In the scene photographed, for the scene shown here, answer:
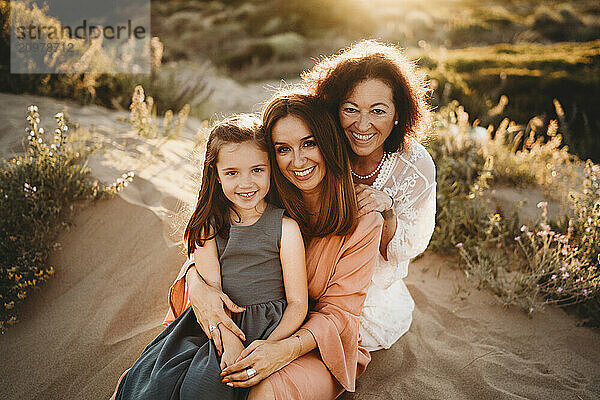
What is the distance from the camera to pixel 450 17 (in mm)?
14641

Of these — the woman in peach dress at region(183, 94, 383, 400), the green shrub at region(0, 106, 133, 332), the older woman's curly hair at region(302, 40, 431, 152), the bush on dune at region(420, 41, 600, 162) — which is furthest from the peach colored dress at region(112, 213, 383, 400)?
the bush on dune at region(420, 41, 600, 162)

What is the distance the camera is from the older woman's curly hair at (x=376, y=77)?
2.85 meters

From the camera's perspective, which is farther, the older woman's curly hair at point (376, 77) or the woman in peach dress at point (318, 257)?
the older woman's curly hair at point (376, 77)

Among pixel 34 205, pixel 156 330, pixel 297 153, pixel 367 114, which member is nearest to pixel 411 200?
pixel 367 114

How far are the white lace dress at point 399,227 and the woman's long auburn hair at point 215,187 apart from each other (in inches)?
35.0

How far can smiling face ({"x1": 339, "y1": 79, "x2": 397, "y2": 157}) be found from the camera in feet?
9.34

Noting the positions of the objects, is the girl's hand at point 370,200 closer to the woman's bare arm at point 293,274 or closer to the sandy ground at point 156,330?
the woman's bare arm at point 293,274

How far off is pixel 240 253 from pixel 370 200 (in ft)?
2.67

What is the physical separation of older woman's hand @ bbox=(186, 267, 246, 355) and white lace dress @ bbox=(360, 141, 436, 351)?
99cm

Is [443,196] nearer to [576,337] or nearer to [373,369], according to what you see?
[576,337]

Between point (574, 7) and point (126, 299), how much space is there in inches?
660

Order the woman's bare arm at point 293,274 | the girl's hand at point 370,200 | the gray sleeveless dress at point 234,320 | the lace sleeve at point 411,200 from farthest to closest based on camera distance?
the lace sleeve at point 411,200
the girl's hand at point 370,200
the woman's bare arm at point 293,274
the gray sleeveless dress at point 234,320

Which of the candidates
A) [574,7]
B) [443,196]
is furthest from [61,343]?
[574,7]

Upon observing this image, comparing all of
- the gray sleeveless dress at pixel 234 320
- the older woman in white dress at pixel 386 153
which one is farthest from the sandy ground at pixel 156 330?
the gray sleeveless dress at pixel 234 320
